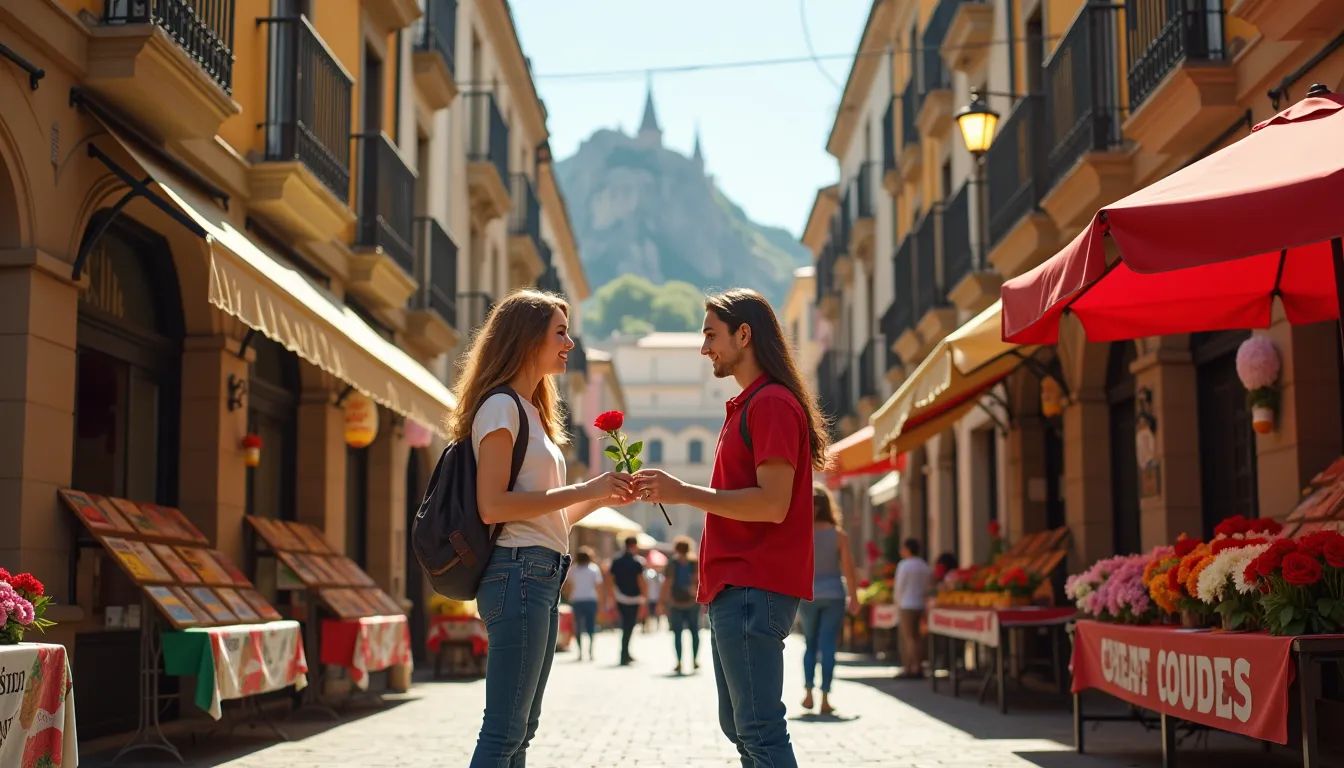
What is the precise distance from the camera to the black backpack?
4656 millimetres

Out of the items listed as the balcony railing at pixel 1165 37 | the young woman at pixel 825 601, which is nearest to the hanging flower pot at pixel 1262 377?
the balcony railing at pixel 1165 37

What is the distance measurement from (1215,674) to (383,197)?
11.6m

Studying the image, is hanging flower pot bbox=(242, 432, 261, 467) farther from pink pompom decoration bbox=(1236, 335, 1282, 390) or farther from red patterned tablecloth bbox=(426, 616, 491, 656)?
pink pompom decoration bbox=(1236, 335, 1282, 390)

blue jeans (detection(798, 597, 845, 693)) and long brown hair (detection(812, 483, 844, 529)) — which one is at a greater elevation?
long brown hair (detection(812, 483, 844, 529))

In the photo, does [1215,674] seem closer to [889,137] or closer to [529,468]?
[529,468]

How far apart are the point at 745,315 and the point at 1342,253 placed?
309 centimetres

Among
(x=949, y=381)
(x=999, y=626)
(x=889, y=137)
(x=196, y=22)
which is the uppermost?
(x=889, y=137)

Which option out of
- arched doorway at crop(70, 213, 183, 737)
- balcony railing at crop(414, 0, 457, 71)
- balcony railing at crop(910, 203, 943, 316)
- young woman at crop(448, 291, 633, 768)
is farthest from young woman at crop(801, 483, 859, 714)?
balcony railing at crop(414, 0, 457, 71)

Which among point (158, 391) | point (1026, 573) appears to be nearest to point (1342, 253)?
point (1026, 573)

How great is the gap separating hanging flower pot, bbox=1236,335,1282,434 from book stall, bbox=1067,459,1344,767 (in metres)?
0.81

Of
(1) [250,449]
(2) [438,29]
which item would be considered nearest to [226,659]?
(1) [250,449]

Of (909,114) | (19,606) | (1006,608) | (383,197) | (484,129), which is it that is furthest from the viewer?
(909,114)

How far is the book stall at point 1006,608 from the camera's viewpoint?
12625 millimetres

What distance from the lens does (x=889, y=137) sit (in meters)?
28.7
